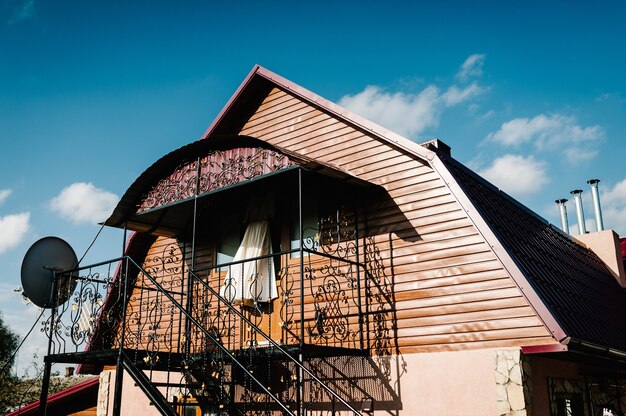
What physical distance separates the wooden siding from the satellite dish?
468 centimetres

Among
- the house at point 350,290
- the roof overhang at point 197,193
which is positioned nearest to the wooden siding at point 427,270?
the house at point 350,290

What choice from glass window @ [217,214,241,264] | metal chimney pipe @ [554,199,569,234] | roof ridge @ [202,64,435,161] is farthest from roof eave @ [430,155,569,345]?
metal chimney pipe @ [554,199,569,234]

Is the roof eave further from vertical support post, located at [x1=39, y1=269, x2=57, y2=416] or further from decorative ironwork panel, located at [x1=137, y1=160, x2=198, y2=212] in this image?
vertical support post, located at [x1=39, y1=269, x2=57, y2=416]

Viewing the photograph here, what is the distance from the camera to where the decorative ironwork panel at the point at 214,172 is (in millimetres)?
8453

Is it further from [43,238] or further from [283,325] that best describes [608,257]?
[43,238]

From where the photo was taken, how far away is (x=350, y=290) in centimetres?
890

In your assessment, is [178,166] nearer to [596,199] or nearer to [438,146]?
[438,146]

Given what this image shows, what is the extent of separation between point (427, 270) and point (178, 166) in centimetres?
439

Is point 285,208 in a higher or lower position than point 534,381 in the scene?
higher

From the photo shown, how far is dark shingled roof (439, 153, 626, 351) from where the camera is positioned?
776 cm

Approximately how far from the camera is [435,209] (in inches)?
330

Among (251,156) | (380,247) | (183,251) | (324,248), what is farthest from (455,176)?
(183,251)

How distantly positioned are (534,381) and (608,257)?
8.40 metres

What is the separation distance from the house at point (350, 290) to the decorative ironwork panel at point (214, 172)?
3cm
